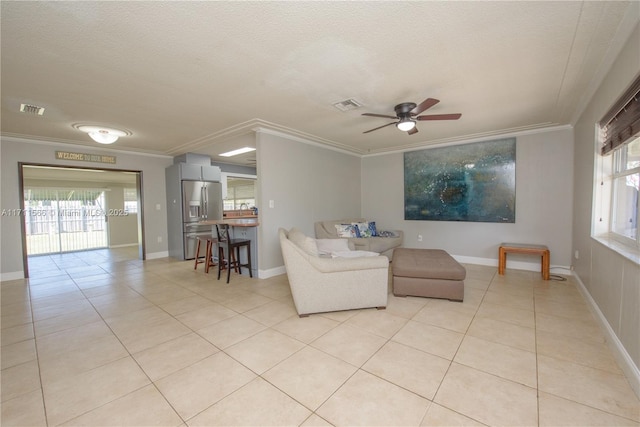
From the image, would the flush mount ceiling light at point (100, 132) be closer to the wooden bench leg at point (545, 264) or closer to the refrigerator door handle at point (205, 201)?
the refrigerator door handle at point (205, 201)

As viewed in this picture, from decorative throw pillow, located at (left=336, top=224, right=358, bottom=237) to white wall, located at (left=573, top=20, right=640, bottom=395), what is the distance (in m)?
3.33

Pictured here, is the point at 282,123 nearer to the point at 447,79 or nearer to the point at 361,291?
the point at 447,79

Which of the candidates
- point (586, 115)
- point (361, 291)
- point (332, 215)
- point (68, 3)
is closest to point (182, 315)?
point (361, 291)

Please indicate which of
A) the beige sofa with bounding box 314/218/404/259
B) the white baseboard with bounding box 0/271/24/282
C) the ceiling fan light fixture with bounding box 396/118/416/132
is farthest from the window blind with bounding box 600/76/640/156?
the white baseboard with bounding box 0/271/24/282

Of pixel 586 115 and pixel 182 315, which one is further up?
pixel 586 115

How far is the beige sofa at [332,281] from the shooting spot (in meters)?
2.79

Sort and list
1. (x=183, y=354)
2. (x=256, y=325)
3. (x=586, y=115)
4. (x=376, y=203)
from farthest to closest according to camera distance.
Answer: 1. (x=376, y=203)
2. (x=586, y=115)
3. (x=256, y=325)
4. (x=183, y=354)

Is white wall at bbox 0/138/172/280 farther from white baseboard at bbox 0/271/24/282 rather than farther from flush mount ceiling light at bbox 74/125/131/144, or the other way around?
flush mount ceiling light at bbox 74/125/131/144

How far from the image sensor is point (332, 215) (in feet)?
18.7

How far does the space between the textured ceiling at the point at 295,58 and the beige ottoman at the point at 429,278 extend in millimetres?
2056

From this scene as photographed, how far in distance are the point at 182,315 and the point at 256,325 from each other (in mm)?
934

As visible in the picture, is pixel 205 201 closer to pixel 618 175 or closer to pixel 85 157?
pixel 85 157

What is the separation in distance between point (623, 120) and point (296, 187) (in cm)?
401

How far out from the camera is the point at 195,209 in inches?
236
